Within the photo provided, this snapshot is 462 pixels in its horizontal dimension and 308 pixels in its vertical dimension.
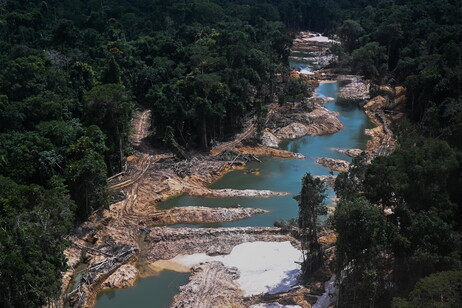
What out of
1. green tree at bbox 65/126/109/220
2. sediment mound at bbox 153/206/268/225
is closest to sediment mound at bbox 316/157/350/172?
sediment mound at bbox 153/206/268/225

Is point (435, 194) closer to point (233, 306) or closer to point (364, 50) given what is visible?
point (233, 306)

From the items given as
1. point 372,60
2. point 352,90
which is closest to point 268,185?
point 352,90

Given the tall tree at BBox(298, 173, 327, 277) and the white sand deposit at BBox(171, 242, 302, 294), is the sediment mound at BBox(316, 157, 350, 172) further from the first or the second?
the tall tree at BBox(298, 173, 327, 277)

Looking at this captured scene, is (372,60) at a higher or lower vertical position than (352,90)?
higher

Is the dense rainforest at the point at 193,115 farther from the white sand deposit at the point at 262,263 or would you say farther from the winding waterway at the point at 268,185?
the winding waterway at the point at 268,185

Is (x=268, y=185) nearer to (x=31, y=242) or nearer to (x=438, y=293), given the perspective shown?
(x=31, y=242)

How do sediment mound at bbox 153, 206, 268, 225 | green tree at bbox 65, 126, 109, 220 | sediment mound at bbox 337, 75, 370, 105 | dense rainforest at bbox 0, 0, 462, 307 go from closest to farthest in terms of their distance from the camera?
dense rainforest at bbox 0, 0, 462, 307
green tree at bbox 65, 126, 109, 220
sediment mound at bbox 153, 206, 268, 225
sediment mound at bbox 337, 75, 370, 105

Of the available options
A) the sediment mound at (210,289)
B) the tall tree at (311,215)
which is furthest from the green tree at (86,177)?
the tall tree at (311,215)
